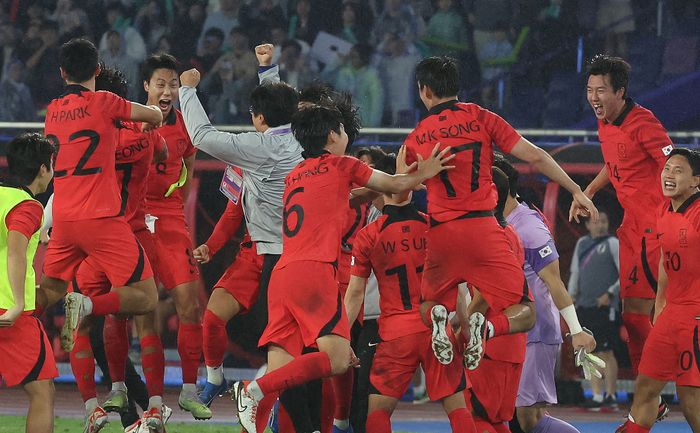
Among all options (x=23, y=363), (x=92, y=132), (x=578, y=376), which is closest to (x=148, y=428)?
(x=23, y=363)

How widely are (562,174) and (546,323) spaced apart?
50.3 inches

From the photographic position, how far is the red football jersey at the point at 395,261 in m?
6.53

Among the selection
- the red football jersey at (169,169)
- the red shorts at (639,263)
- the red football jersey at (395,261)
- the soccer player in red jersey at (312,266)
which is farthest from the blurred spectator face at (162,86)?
the red shorts at (639,263)

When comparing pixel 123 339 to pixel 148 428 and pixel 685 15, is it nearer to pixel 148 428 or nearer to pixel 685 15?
pixel 148 428

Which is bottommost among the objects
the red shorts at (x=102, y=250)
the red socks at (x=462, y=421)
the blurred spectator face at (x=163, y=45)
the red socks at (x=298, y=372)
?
the red socks at (x=462, y=421)

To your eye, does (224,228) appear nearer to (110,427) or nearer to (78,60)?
(78,60)

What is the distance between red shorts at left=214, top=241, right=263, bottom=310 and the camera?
25.0 feet

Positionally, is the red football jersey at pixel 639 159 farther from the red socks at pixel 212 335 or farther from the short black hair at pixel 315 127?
the red socks at pixel 212 335

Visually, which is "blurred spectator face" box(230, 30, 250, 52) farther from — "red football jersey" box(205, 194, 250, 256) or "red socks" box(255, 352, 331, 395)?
"red socks" box(255, 352, 331, 395)

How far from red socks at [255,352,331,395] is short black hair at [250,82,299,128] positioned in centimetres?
177

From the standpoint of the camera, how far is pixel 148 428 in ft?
23.7

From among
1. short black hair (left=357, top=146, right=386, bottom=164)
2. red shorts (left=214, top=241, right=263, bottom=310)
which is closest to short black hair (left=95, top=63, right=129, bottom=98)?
red shorts (left=214, top=241, right=263, bottom=310)

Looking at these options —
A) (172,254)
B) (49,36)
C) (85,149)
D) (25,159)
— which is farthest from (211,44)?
(25,159)

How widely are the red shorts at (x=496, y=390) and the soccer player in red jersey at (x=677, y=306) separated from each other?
0.89 metres
